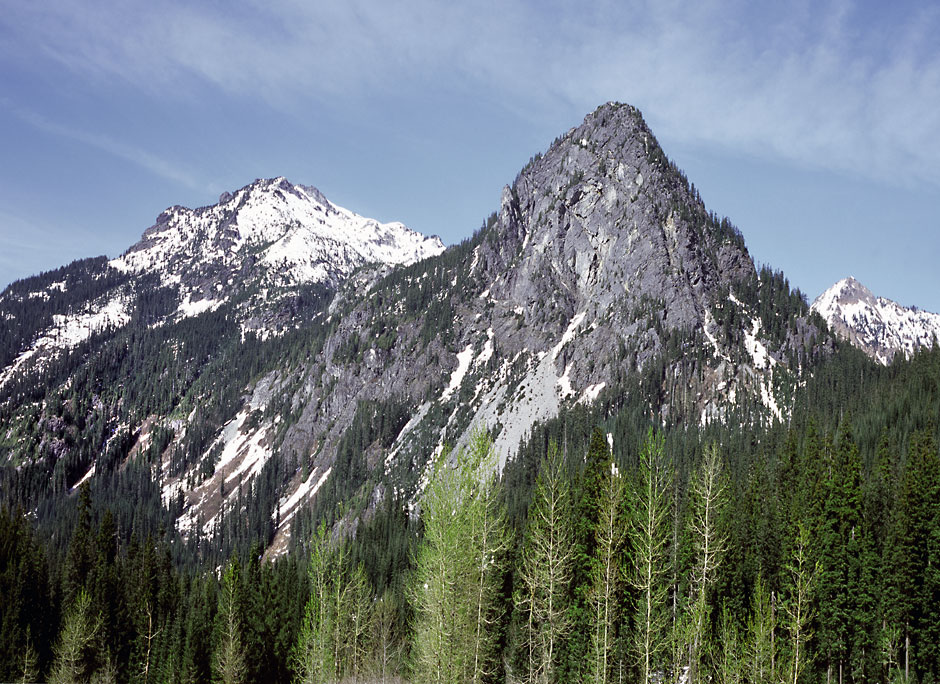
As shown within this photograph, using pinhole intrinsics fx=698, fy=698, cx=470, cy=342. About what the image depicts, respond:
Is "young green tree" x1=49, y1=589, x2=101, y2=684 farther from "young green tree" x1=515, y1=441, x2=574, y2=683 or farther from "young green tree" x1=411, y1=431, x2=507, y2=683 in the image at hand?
"young green tree" x1=411, y1=431, x2=507, y2=683

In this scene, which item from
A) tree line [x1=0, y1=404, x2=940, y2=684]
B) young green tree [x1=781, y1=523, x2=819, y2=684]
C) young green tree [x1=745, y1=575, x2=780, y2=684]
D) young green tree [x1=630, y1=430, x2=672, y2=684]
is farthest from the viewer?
young green tree [x1=781, y1=523, x2=819, y2=684]

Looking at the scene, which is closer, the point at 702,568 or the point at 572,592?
the point at 702,568

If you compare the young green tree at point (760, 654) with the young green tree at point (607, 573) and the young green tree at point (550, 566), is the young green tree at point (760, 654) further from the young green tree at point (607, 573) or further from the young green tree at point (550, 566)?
the young green tree at point (550, 566)

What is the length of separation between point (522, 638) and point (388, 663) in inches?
951

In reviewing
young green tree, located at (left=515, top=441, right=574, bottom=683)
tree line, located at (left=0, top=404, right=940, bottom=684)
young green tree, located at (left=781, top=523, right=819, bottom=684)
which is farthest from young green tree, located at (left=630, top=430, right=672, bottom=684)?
young green tree, located at (left=781, top=523, right=819, bottom=684)

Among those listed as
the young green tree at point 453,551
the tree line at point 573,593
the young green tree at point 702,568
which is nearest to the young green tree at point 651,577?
the tree line at point 573,593

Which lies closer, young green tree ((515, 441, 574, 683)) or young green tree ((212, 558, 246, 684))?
young green tree ((515, 441, 574, 683))

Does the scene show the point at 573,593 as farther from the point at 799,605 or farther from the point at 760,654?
the point at 760,654

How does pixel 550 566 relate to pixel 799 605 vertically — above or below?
above

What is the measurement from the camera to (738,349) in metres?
198

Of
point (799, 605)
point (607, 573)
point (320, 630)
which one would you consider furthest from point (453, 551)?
point (799, 605)

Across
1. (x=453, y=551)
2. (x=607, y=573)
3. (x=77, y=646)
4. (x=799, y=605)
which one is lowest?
(x=77, y=646)

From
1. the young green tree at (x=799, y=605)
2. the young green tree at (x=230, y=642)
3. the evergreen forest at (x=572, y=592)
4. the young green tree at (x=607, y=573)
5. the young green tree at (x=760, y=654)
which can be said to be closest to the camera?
the evergreen forest at (x=572, y=592)

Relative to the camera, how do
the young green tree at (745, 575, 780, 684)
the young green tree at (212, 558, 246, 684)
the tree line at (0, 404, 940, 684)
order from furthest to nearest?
the young green tree at (212, 558, 246, 684) < the young green tree at (745, 575, 780, 684) < the tree line at (0, 404, 940, 684)
